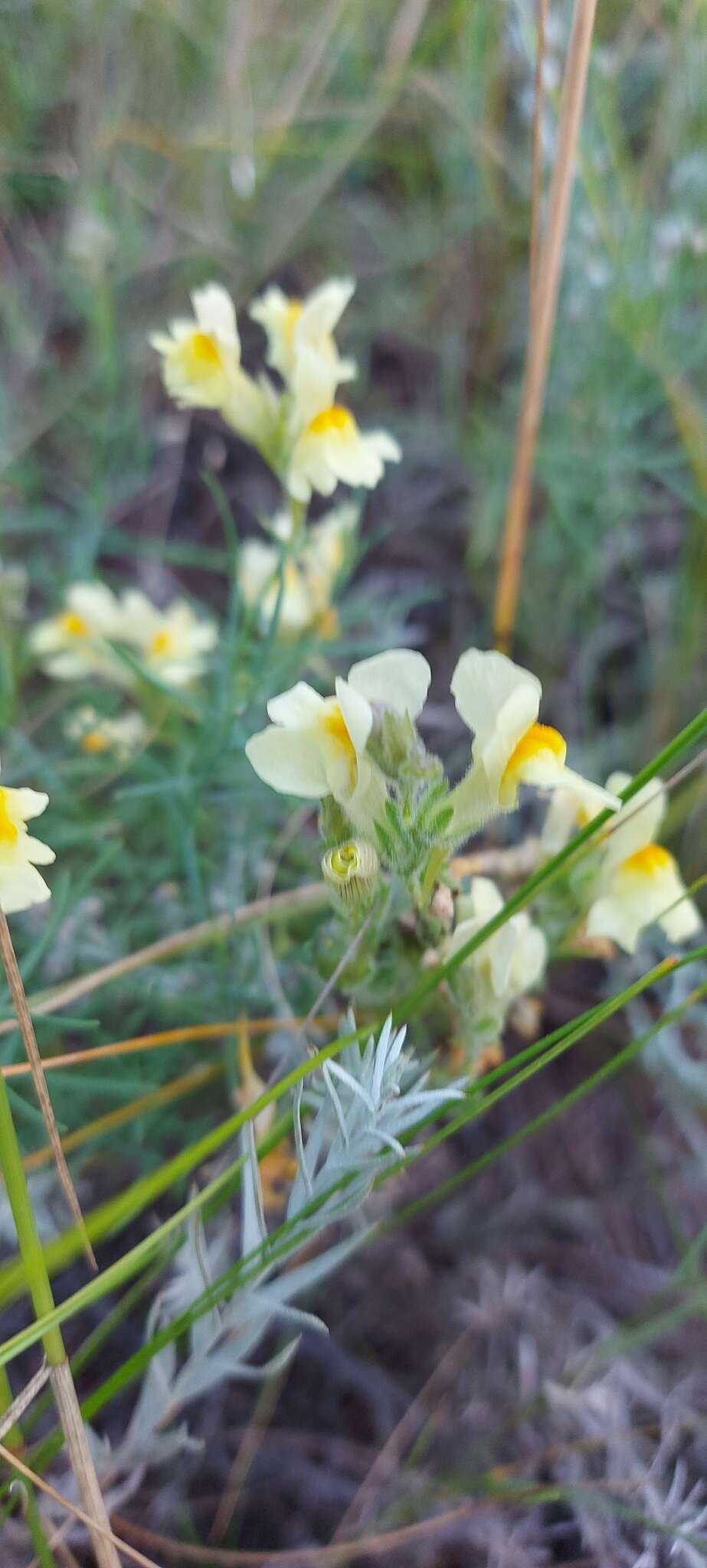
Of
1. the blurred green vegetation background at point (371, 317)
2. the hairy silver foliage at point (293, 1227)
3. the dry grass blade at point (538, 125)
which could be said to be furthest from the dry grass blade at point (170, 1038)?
the dry grass blade at point (538, 125)

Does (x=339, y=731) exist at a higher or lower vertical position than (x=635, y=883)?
higher

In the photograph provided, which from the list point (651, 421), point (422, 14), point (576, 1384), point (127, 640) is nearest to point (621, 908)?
point (576, 1384)

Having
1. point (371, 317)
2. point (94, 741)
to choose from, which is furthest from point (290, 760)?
point (371, 317)

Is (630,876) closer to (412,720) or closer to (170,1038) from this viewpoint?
(412,720)

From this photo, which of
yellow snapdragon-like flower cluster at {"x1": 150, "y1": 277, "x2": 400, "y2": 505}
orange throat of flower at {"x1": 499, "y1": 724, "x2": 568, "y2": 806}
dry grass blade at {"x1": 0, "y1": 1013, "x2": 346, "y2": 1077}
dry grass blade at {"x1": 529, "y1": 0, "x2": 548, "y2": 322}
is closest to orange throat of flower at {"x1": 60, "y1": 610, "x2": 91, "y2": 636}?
yellow snapdragon-like flower cluster at {"x1": 150, "y1": 277, "x2": 400, "y2": 505}

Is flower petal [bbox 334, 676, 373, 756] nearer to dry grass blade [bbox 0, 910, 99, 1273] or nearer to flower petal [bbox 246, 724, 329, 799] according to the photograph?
flower petal [bbox 246, 724, 329, 799]

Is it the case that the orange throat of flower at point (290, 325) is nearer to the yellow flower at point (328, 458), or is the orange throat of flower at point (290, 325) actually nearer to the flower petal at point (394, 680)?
the yellow flower at point (328, 458)

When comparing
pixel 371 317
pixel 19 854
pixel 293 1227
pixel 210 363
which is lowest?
pixel 293 1227
